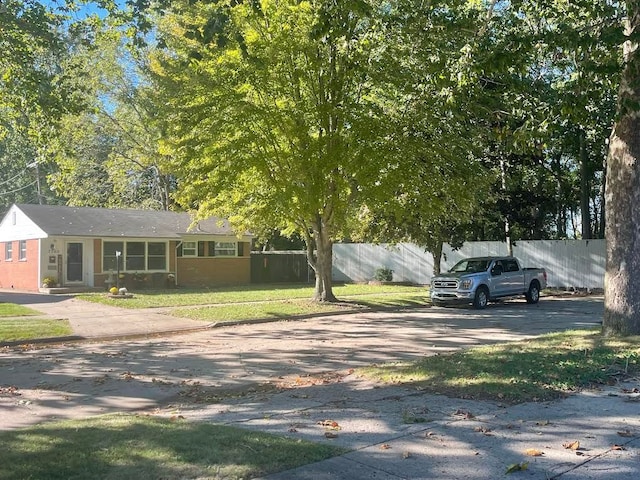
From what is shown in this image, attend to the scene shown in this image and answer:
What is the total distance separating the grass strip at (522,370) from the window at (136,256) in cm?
2252

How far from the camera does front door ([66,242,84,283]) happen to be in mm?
29000

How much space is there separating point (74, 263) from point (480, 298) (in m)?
18.6

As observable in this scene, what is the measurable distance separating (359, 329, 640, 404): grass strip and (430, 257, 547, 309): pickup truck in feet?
36.5

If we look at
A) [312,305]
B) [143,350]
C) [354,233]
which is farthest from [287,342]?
[354,233]

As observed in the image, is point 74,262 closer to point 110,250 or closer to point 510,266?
point 110,250

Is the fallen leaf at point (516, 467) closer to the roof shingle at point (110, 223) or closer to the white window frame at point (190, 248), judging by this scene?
the roof shingle at point (110, 223)

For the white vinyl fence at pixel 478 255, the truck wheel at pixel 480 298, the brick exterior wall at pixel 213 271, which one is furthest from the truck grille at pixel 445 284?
the brick exterior wall at pixel 213 271

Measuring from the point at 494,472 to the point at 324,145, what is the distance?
15.7 meters

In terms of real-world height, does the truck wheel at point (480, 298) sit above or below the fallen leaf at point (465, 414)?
above

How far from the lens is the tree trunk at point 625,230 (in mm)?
10914

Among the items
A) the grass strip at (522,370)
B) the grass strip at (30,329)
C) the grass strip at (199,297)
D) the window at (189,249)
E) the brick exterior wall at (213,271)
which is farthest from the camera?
the window at (189,249)

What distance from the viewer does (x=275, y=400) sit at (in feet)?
25.6

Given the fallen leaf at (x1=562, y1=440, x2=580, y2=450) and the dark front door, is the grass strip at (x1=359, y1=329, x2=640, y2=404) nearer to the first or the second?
the fallen leaf at (x1=562, y1=440, x2=580, y2=450)

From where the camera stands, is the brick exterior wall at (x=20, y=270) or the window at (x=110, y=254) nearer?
the brick exterior wall at (x=20, y=270)
